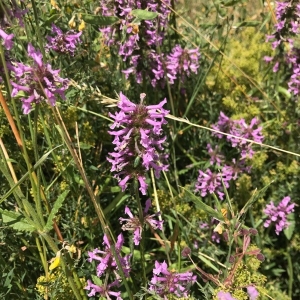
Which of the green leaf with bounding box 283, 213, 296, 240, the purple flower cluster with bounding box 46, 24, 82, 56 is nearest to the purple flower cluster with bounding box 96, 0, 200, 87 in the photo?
the purple flower cluster with bounding box 46, 24, 82, 56

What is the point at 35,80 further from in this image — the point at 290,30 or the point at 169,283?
the point at 290,30

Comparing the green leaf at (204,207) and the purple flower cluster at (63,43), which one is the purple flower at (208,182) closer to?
the purple flower cluster at (63,43)

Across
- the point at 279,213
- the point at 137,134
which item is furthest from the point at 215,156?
the point at 137,134

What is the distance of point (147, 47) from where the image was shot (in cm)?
203

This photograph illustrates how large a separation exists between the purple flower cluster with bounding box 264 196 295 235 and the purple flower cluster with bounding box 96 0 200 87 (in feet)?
2.48

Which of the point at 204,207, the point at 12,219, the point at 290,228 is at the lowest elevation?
the point at 290,228

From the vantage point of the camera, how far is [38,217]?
1.25 metres

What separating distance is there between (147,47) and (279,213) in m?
0.96

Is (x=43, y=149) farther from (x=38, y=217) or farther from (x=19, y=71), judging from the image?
(x=19, y=71)

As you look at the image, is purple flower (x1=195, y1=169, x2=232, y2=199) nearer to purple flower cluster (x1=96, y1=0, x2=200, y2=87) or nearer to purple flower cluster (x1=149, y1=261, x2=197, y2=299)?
purple flower cluster (x1=96, y1=0, x2=200, y2=87)

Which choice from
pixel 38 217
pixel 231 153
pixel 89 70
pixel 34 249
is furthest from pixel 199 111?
pixel 38 217

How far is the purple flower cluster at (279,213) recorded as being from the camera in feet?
6.56

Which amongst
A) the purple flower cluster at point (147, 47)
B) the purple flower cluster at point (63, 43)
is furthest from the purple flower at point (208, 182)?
the purple flower cluster at point (63, 43)

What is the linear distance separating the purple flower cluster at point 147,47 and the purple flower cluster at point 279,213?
756mm
